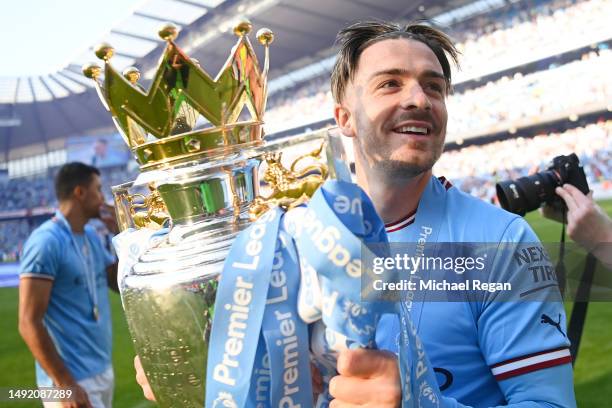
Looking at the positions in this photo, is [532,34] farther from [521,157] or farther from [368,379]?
[368,379]

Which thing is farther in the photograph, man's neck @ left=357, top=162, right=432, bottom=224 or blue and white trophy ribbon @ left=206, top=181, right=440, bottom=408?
man's neck @ left=357, top=162, right=432, bottom=224

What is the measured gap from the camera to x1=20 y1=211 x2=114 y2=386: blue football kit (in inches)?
102

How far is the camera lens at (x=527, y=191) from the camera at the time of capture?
1.61 m

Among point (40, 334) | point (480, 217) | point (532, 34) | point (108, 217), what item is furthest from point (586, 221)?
point (532, 34)

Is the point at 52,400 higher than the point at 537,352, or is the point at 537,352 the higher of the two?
the point at 537,352

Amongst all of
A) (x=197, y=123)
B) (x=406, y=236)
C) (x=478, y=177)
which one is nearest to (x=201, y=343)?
(x=197, y=123)

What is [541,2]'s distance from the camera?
680 inches

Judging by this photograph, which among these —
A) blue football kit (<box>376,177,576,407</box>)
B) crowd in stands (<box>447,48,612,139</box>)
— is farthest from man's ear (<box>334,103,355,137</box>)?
crowd in stands (<box>447,48,612,139</box>)

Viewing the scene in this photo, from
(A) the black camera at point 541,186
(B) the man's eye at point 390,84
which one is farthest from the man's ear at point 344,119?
(A) the black camera at point 541,186

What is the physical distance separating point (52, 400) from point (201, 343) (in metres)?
2.18

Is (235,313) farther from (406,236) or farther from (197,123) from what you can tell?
(406,236)

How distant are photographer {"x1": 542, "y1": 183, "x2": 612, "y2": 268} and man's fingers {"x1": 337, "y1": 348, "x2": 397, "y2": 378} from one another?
122 centimetres

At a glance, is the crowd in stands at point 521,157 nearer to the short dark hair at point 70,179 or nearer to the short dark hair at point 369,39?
the short dark hair at point 70,179

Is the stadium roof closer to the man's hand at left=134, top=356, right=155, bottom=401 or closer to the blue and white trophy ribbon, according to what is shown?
the man's hand at left=134, top=356, right=155, bottom=401
